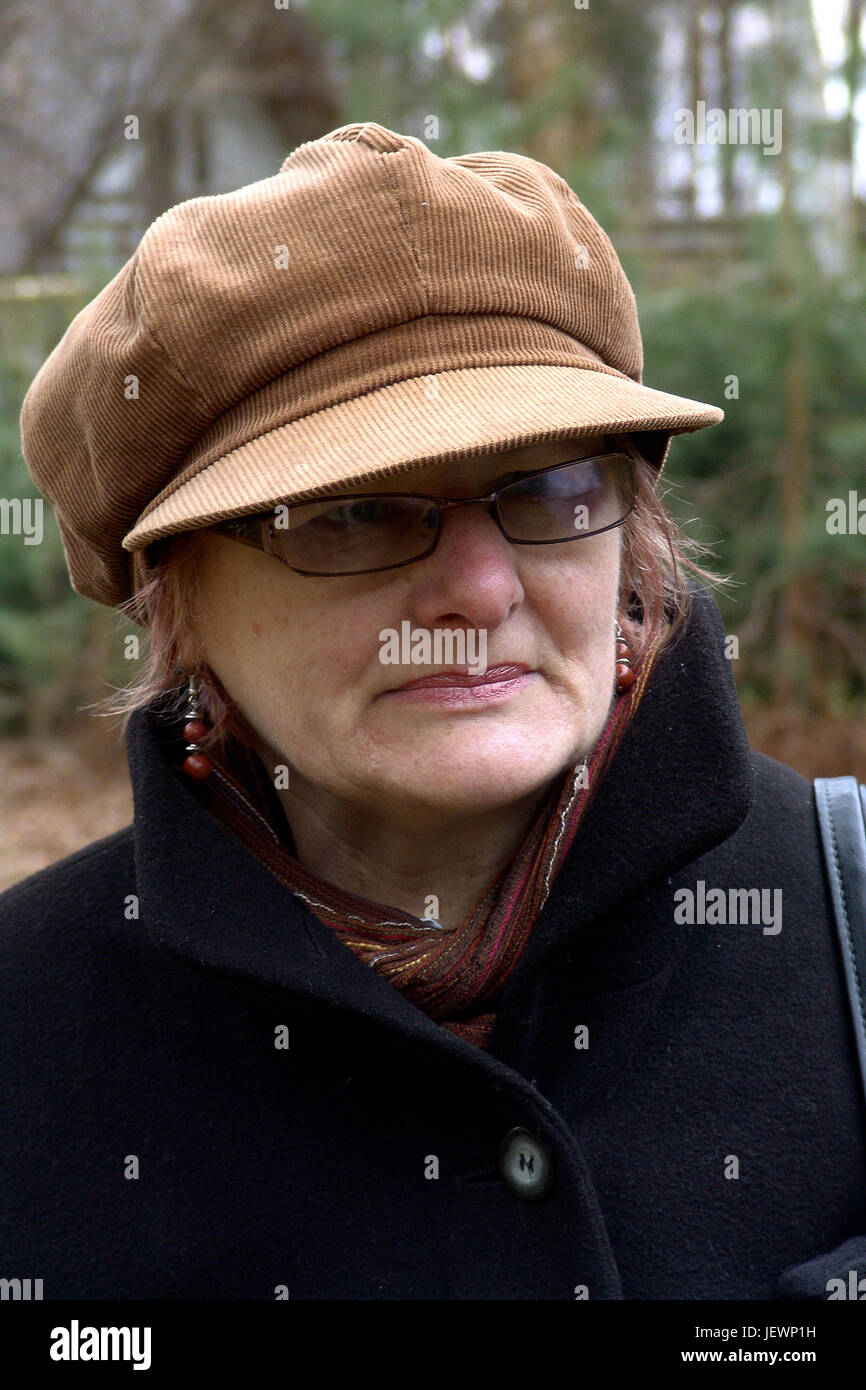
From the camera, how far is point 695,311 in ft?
18.2

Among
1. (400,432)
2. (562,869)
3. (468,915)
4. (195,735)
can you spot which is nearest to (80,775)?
(195,735)

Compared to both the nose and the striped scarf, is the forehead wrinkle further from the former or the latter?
the striped scarf

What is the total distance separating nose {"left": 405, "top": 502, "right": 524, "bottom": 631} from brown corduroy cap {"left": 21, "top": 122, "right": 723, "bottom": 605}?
146 millimetres

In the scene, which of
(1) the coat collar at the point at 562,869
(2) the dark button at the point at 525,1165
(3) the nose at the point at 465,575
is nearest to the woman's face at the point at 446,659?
(3) the nose at the point at 465,575

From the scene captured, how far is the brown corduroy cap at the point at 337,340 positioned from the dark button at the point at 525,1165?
31.1 inches

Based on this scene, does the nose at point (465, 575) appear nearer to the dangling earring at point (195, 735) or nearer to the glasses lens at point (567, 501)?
the glasses lens at point (567, 501)

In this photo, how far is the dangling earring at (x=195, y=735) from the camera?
185 cm

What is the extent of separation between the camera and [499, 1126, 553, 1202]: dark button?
1548mm

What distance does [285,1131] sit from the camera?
5.61ft

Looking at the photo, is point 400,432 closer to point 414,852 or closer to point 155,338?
point 155,338

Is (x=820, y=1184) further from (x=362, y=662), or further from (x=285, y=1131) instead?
(x=362, y=662)

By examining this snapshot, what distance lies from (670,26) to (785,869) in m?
11.0

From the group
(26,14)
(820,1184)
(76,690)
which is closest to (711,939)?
(820,1184)
